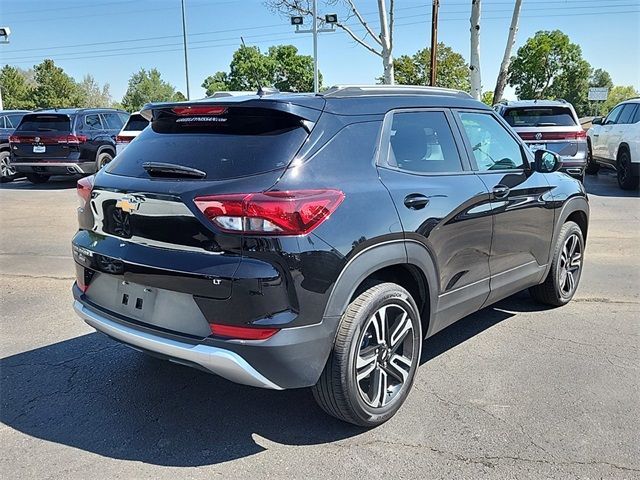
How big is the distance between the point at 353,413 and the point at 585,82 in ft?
202

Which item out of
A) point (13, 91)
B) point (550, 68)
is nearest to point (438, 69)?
point (550, 68)

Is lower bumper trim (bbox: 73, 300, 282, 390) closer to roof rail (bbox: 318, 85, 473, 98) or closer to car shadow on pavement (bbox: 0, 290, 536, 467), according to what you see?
car shadow on pavement (bbox: 0, 290, 536, 467)

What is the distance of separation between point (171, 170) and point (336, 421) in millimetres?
1628

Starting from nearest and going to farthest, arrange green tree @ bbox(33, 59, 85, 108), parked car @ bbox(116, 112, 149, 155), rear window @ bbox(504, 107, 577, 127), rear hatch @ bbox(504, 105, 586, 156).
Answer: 1. rear hatch @ bbox(504, 105, 586, 156)
2. rear window @ bbox(504, 107, 577, 127)
3. parked car @ bbox(116, 112, 149, 155)
4. green tree @ bbox(33, 59, 85, 108)

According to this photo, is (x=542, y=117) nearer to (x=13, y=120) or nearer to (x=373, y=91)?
(x=373, y=91)

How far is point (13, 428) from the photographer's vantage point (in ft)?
10.0

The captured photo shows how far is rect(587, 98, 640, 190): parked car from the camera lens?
11312 millimetres

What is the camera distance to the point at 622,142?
11.8 m

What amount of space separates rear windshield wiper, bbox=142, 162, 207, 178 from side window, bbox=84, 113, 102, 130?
11884mm

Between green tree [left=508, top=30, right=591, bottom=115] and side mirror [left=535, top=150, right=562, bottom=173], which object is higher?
green tree [left=508, top=30, right=591, bottom=115]

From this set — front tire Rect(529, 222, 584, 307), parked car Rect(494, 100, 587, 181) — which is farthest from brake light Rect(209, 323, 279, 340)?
parked car Rect(494, 100, 587, 181)

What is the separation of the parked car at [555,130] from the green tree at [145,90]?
9703cm

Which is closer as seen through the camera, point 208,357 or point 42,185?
point 208,357

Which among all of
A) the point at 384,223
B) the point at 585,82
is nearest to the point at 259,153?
the point at 384,223
